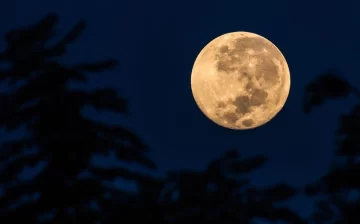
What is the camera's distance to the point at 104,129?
972cm

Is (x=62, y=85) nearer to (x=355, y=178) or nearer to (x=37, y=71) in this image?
(x=37, y=71)

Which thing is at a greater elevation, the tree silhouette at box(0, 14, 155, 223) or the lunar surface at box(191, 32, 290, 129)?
the lunar surface at box(191, 32, 290, 129)

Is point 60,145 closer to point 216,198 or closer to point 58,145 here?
point 58,145

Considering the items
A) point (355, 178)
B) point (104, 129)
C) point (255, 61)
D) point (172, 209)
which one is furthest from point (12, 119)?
point (355, 178)

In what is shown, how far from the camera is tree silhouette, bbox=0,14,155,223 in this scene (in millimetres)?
9414

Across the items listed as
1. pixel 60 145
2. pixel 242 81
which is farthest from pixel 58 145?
pixel 242 81

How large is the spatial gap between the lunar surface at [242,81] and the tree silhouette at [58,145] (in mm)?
1717

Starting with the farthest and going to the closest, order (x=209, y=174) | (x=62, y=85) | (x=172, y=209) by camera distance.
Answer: (x=209, y=174) < (x=172, y=209) < (x=62, y=85)

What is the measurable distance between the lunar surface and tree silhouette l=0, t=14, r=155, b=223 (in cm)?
172

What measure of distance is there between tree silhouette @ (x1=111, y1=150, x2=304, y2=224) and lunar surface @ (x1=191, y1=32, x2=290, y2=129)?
192 cm

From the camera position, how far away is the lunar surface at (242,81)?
10195mm

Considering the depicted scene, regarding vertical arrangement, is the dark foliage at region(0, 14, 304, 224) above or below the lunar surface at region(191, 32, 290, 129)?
below

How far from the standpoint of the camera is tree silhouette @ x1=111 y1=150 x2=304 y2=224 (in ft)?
35.0

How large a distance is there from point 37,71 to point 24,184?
2034mm
